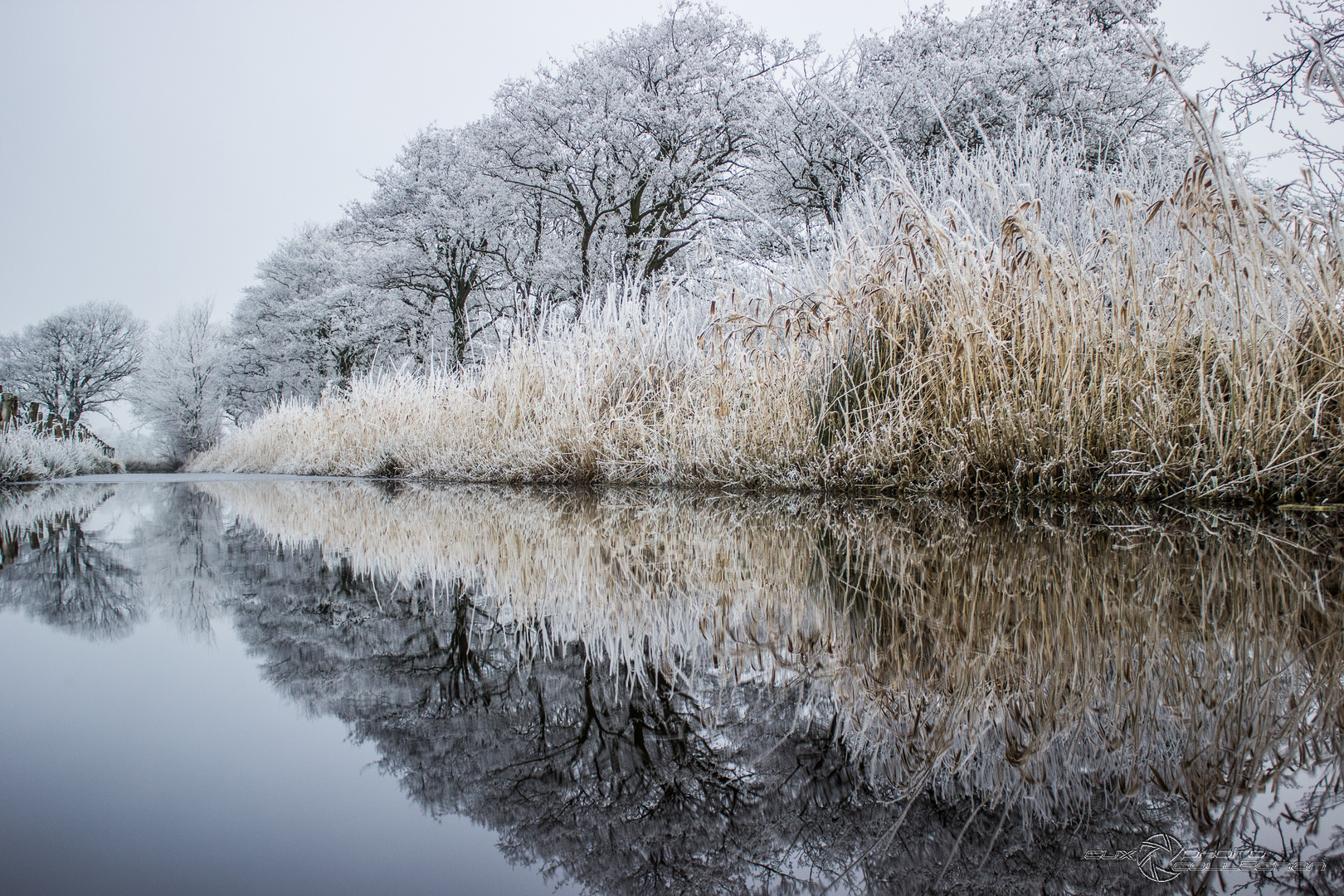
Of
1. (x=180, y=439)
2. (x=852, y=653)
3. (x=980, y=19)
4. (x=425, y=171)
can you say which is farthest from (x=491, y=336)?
(x=852, y=653)

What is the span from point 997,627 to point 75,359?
24868mm

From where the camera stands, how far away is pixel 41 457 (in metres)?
6.18

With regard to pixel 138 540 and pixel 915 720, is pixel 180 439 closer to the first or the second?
pixel 138 540

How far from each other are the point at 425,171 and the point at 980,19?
989cm

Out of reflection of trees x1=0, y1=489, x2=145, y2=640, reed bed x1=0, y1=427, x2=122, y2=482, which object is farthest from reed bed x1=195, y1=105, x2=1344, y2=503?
reed bed x1=0, y1=427, x2=122, y2=482

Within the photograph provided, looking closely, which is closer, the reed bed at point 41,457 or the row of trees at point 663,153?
the reed bed at point 41,457

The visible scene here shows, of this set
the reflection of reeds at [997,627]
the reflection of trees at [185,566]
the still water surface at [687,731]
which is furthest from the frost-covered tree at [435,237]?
the still water surface at [687,731]

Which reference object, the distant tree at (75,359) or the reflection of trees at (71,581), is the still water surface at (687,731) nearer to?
the reflection of trees at (71,581)

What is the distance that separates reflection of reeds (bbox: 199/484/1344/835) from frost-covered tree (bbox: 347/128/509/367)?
10.6 metres

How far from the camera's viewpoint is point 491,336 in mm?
13227

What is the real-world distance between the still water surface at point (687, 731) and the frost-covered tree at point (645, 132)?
9872 millimetres

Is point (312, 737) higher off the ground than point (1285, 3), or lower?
lower

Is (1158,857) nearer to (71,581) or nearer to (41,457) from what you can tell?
(71,581)

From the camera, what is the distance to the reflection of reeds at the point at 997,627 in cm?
44
